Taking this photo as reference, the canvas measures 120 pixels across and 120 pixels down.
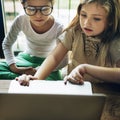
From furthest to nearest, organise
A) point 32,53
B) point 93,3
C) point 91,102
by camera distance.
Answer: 1. point 32,53
2. point 93,3
3. point 91,102

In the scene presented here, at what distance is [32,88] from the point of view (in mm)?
595

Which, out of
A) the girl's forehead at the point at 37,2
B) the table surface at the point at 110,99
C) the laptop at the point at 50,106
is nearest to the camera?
the laptop at the point at 50,106

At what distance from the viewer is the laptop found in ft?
1.55

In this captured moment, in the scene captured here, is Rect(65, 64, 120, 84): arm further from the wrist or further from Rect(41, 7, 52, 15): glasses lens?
the wrist

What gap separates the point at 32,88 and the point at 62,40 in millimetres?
447

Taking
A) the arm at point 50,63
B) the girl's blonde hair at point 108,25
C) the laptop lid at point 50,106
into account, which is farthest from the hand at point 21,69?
the laptop lid at point 50,106

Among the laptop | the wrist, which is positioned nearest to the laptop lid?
the laptop

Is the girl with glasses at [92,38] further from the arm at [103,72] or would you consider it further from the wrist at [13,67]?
the wrist at [13,67]

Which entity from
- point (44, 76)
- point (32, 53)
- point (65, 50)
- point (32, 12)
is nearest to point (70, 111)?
point (44, 76)

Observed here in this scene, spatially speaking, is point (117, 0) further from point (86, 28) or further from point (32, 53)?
point (32, 53)

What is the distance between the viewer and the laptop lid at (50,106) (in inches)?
18.6

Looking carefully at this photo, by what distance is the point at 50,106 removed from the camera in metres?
0.49

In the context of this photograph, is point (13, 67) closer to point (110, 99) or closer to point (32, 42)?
point (32, 42)

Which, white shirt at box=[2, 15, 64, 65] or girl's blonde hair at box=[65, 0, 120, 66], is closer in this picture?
girl's blonde hair at box=[65, 0, 120, 66]
